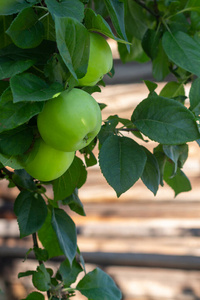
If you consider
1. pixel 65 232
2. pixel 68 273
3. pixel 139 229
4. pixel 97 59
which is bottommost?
pixel 139 229

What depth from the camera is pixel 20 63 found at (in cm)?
35

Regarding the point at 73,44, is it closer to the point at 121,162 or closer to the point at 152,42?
the point at 121,162

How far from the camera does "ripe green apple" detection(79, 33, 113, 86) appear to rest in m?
0.39

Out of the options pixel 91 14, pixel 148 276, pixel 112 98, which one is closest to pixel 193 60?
pixel 91 14

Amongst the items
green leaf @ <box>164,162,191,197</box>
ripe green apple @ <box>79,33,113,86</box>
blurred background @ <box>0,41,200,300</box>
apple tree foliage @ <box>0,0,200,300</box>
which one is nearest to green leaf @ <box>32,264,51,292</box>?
apple tree foliage @ <box>0,0,200,300</box>

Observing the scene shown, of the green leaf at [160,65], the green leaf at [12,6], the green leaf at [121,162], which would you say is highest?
the green leaf at [12,6]

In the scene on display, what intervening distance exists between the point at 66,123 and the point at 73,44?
0.22ft

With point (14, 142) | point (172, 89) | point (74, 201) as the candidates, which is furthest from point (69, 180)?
point (172, 89)

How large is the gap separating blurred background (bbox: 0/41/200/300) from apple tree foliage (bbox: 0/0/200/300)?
2.91 ft

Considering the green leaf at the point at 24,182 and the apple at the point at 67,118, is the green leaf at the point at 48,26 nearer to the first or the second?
the apple at the point at 67,118

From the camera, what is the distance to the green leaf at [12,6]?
346 millimetres

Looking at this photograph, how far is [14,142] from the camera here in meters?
0.37

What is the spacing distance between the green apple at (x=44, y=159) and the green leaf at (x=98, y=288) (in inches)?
12.8

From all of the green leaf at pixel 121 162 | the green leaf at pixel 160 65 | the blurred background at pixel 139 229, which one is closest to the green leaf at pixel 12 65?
the green leaf at pixel 121 162
